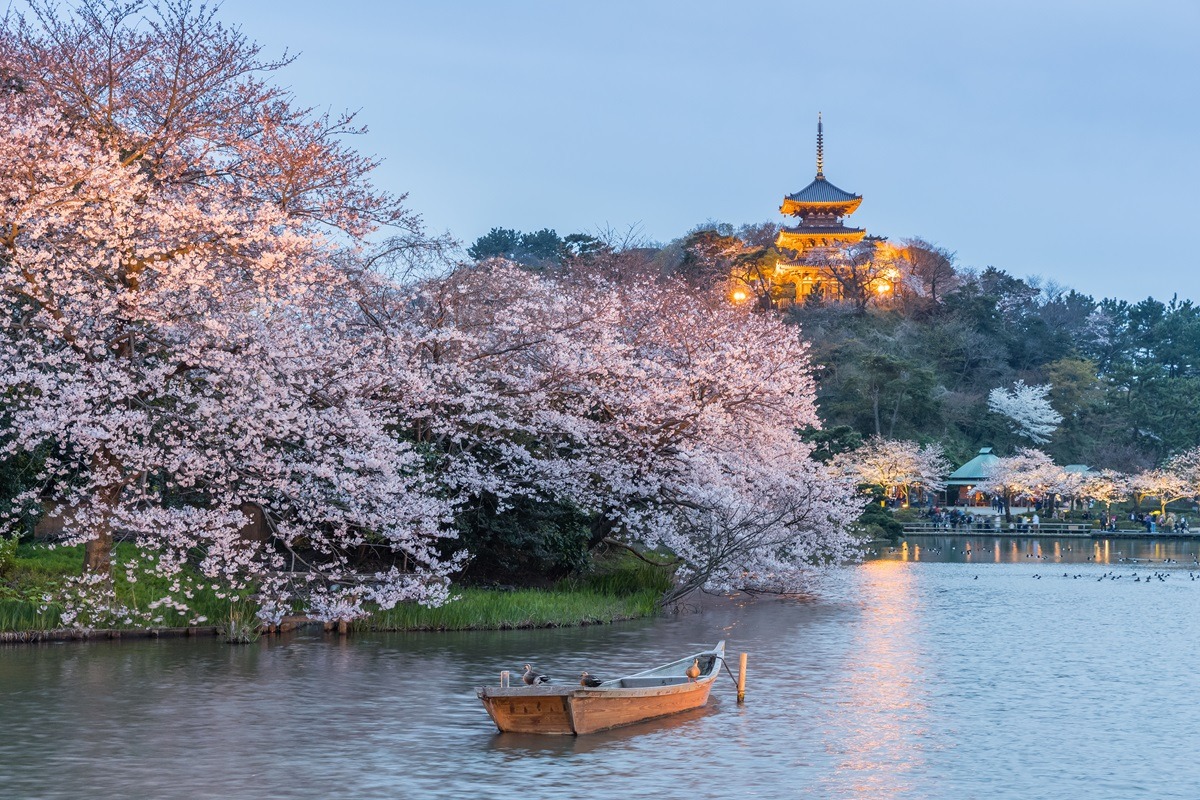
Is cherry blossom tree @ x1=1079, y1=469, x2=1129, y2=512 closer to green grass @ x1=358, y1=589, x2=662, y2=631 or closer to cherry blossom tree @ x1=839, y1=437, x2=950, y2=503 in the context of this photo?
cherry blossom tree @ x1=839, y1=437, x2=950, y2=503

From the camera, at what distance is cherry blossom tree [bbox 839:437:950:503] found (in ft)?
265

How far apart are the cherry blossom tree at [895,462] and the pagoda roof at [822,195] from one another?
35243mm

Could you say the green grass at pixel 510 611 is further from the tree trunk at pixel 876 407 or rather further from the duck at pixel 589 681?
the tree trunk at pixel 876 407

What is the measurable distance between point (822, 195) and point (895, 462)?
39265 mm

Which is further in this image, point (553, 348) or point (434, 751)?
point (553, 348)

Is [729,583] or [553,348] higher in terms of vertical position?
[553,348]

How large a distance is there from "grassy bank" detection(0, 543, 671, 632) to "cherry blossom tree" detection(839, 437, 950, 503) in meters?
50.3

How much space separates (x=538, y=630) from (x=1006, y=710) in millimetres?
10594

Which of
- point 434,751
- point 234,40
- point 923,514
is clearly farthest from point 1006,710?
point 923,514

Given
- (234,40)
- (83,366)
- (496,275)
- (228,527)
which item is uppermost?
(234,40)

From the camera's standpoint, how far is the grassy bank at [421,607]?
23.7 metres

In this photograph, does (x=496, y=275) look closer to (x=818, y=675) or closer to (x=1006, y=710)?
(x=818, y=675)

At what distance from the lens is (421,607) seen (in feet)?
86.1

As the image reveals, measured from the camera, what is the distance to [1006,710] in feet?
65.2
